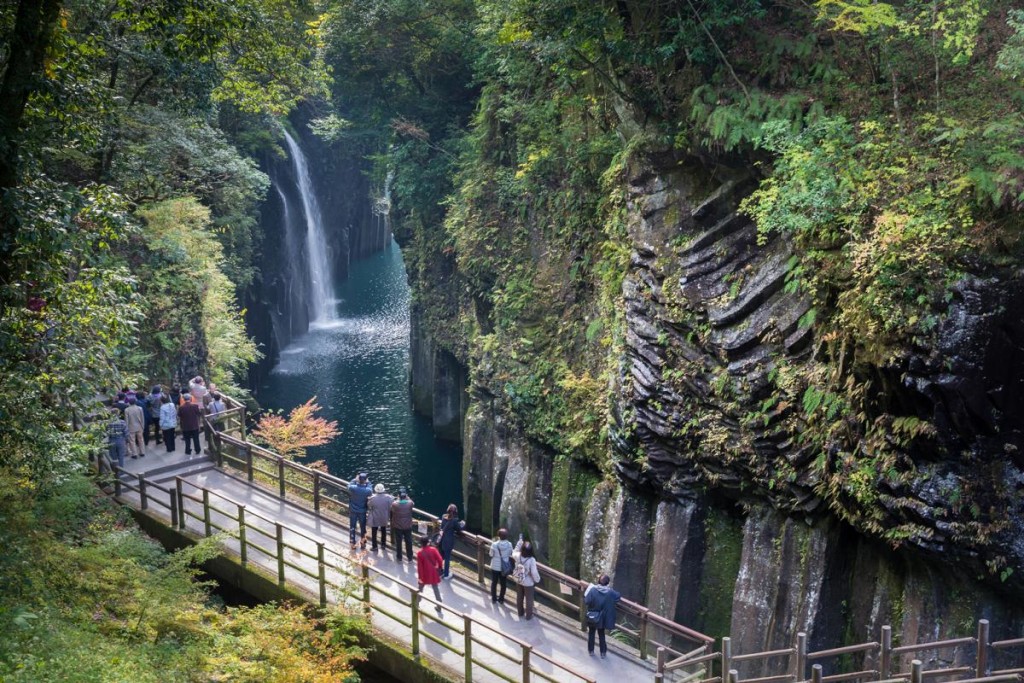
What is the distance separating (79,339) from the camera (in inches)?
565

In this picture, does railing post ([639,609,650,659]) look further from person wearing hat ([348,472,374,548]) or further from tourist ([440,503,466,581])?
person wearing hat ([348,472,374,548])

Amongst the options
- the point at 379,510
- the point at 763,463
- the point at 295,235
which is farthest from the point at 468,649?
the point at 295,235

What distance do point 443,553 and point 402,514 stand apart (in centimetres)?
101

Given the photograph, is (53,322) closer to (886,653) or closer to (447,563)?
(447,563)

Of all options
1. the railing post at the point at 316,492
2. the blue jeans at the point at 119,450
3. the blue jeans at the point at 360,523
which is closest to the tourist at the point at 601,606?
the blue jeans at the point at 360,523

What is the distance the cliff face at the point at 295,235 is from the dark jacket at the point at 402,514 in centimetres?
2689

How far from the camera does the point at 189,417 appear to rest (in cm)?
2077

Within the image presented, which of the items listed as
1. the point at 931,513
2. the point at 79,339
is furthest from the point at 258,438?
the point at 931,513

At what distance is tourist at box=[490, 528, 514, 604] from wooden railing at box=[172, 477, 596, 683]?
87 cm

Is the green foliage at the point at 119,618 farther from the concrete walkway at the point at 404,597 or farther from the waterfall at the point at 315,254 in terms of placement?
the waterfall at the point at 315,254

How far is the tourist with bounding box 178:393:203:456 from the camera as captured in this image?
816 inches

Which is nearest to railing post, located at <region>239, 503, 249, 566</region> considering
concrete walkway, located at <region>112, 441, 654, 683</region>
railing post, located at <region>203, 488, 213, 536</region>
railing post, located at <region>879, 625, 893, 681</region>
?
concrete walkway, located at <region>112, 441, 654, 683</region>

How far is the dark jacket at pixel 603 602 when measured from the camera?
14.6 m

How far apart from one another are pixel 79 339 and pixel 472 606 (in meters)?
7.60
